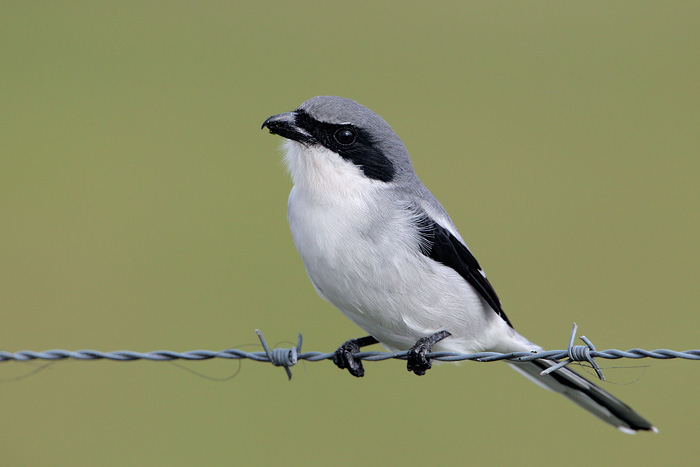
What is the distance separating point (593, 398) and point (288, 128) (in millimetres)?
2323

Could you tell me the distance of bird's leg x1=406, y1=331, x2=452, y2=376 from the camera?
3889 mm

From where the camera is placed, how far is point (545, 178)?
9.42m

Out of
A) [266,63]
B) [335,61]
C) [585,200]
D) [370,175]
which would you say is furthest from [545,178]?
[370,175]

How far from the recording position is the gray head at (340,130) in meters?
3.95

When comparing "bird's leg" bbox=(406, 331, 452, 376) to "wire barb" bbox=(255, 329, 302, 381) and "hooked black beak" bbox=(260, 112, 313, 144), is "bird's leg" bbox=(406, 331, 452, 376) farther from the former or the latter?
"hooked black beak" bbox=(260, 112, 313, 144)

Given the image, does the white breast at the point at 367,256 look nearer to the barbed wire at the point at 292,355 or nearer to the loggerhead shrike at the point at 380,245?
the loggerhead shrike at the point at 380,245

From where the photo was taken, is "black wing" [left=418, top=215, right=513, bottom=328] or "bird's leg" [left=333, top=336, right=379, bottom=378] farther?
"bird's leg" [left=333, top=336, right=379, bottom=378]

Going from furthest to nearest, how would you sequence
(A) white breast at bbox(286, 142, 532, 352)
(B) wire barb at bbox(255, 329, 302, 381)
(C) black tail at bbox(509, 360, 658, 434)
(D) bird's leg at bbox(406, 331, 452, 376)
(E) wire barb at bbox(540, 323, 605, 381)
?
(C) black tail at bbox(509, 360, 658, 434) → (D) bird's leg at bbox(406, 331, 452, 376) → (A) white breast at bbox(286, 142, 532, 352) → (B) wire barb at bbox(255, 329, 302, 381) → (E) wire barb at bbox(540, 323, 605, 381)

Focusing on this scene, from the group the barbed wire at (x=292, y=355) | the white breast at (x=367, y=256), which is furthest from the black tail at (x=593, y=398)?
the barbed wire at (x=292, y=355)

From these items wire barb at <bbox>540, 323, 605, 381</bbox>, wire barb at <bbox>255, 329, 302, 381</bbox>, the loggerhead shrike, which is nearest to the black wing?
the loggerhead shrike

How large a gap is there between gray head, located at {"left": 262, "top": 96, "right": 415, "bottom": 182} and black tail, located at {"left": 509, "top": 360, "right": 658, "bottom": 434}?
149cm

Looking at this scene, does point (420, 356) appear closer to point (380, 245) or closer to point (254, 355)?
point (380, 245)

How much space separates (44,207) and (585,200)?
263 inches

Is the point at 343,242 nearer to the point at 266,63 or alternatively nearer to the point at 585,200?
the point at 585,200
